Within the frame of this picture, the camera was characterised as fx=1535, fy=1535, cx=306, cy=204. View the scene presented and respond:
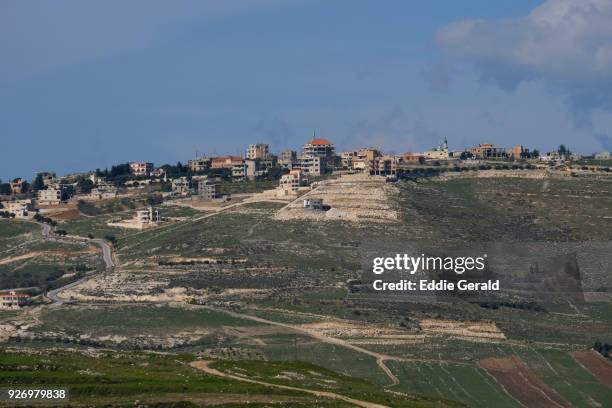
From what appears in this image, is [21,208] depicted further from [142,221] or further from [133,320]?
[133,320]

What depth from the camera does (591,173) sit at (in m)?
174

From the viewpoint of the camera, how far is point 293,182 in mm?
158750

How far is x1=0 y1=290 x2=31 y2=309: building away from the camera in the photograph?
11731 centimetres

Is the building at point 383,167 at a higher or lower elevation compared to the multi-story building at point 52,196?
higher

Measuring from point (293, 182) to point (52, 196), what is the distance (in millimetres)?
34806

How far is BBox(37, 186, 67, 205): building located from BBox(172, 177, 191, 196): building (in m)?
13.0

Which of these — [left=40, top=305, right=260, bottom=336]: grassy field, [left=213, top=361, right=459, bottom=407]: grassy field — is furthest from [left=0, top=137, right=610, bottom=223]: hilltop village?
[left=213, top=361, right=459, bottom=407]: grassy field

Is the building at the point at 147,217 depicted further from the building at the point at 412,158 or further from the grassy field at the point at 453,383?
the grassy field at the point at 453,383

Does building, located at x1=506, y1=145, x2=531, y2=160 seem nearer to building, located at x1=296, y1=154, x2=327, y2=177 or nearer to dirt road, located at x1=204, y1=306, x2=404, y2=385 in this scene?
building, located at x1=296, y1=154, x2=327, y2=177

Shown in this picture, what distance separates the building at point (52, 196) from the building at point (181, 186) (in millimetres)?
13011

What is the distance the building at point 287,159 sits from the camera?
605ft

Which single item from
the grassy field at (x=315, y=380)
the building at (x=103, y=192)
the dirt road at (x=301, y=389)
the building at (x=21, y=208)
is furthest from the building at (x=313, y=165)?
the dirt road at (x=301, y=389)

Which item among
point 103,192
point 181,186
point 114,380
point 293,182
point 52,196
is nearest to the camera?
point 114,380

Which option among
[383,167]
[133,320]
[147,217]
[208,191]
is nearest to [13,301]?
[133,320]
